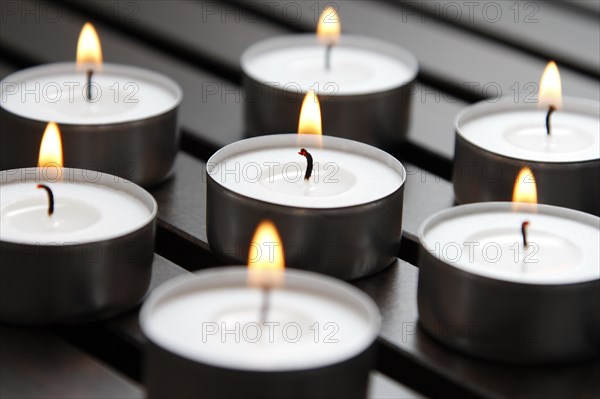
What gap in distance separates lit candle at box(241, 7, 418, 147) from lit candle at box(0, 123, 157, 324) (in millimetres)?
259

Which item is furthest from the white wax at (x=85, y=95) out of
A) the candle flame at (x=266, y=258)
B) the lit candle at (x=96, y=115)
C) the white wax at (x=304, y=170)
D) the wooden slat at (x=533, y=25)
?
the wooden slat at (x=533, y=25)

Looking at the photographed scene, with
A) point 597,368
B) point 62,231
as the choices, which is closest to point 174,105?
point 62,231

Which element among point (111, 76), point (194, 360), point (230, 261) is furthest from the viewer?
point (111, 76)

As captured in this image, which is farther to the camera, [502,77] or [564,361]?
[502,77]

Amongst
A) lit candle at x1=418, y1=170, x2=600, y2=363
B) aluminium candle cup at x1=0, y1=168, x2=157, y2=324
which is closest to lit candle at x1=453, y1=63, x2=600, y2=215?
lit candle at x1=418, y1=170, x2=600, y2=363

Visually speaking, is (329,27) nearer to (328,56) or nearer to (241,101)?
(328,56)

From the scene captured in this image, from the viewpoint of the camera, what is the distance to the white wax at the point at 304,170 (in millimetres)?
1033

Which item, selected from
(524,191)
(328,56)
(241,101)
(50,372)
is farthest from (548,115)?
(50,372)

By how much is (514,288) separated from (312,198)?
8.2 inches

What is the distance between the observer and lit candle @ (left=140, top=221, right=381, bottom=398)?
74 centimetres

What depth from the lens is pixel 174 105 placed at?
1202 mm

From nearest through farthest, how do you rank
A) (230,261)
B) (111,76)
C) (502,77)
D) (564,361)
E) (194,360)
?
(194,360) → (564,361) → (230,261) → (111,76) → (502,77)

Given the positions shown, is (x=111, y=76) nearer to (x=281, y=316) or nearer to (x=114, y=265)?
(x=114, y=265)

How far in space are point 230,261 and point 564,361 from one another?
281mm
